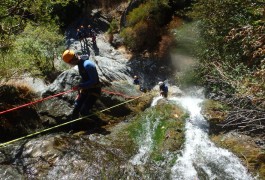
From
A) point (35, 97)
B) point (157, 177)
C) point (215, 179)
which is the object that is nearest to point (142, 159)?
point (157, 177)

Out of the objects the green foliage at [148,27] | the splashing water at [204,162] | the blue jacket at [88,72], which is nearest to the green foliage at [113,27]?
the green foliage at [148,27]

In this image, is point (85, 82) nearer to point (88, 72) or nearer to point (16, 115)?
point (88, 72)

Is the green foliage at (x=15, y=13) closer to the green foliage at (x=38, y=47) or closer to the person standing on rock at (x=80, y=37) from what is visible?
the green foliage at (x=38, y=47)

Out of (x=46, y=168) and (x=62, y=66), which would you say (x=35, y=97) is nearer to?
(x=46, y=168)

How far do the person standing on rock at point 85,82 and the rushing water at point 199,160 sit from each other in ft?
6.65

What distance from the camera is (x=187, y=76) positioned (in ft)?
60.6

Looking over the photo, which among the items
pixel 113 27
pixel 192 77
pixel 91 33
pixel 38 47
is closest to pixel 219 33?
pixel 192 77

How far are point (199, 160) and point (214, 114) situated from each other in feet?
9.38

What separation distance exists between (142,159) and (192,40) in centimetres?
1159

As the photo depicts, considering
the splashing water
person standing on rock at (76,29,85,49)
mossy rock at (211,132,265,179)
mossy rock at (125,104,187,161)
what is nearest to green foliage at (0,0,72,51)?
mossy rock at (125,104,187,161)

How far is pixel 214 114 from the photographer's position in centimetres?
1161

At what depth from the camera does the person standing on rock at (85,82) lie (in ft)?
28.0

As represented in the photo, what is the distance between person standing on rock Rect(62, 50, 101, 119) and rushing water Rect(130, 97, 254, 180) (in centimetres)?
203

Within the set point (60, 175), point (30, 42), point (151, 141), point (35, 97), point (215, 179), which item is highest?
point (30, 42)
